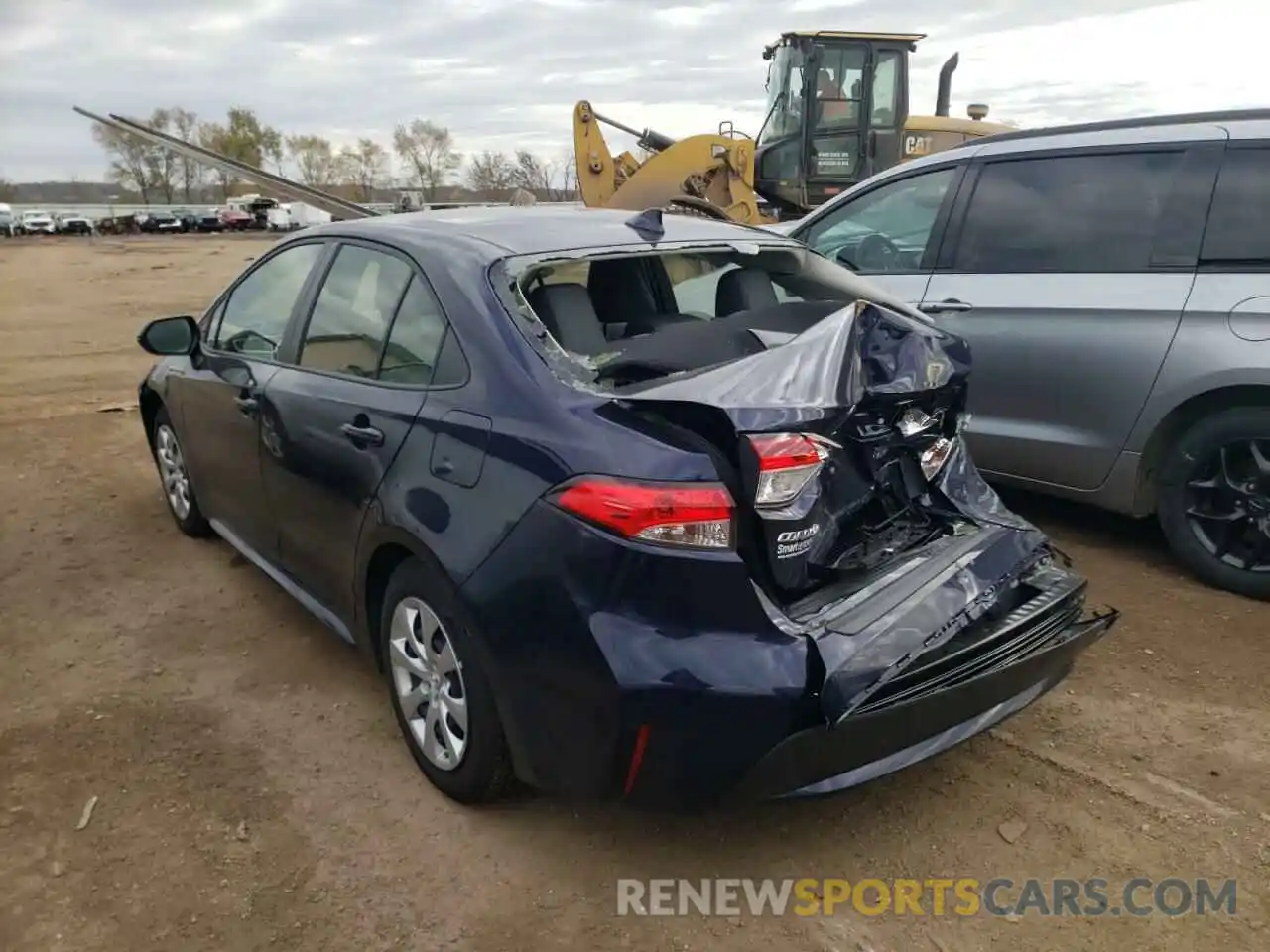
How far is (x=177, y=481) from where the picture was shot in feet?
16.4

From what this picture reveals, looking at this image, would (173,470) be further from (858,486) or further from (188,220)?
(188,220)

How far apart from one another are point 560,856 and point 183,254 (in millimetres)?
35386

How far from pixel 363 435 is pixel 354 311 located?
0.56 meters

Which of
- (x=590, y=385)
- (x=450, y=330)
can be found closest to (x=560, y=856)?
(x=590, y=385)

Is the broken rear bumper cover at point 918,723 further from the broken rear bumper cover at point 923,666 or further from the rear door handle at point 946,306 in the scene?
the rear door handle at point 946,306

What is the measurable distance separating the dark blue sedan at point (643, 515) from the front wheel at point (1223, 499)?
139cm

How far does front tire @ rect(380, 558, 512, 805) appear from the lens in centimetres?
259

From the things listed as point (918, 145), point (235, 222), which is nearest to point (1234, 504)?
point (918, 145)

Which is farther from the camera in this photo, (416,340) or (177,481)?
(177,481)

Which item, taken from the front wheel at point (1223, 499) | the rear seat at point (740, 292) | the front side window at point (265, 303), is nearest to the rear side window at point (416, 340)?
the front side window at point (265, 303)

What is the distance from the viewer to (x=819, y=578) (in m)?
2.55

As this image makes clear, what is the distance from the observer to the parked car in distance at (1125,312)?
13.1 feet

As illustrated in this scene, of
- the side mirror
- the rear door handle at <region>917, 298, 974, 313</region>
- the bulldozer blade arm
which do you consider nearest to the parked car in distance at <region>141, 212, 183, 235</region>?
the bulldozer blade arm

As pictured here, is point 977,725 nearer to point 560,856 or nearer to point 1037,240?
point 560,856
